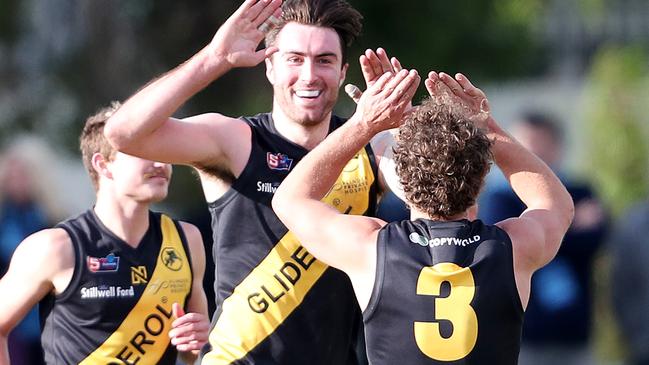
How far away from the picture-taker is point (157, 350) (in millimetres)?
6340

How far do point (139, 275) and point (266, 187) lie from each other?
38.7 inches

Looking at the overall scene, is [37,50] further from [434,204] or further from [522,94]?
[434,204]

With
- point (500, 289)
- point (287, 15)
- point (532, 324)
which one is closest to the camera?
point (500, 289)

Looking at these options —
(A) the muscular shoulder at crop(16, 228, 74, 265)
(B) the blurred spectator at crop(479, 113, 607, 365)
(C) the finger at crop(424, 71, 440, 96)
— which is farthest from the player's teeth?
(B) the blurred spectator at crop(479, 113, 607, 365)

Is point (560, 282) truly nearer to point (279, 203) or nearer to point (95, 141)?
point (95, 141)

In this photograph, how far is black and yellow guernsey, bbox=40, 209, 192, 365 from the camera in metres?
6.22

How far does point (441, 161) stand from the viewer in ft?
15.9

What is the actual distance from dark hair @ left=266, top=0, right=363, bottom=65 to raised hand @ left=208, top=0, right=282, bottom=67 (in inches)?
19.0

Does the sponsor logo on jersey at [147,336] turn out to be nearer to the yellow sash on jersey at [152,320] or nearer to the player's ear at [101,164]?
the yellow sash on jersey at [152,320]

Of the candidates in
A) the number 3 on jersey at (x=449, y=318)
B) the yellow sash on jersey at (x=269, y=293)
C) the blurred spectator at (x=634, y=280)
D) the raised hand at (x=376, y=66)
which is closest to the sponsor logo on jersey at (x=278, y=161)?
the yellow sash on jersey at (x=269, y=293)

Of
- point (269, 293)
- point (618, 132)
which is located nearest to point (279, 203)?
point (269, 293)

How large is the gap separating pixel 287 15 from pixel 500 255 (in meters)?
1.60

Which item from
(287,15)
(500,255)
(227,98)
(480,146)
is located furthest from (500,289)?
(227,98)

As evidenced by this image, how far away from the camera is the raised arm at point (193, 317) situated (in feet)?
19.7
